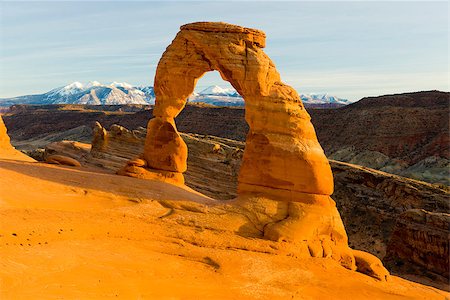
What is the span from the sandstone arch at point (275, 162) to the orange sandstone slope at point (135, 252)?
0.84m

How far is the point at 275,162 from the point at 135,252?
18.9 feet

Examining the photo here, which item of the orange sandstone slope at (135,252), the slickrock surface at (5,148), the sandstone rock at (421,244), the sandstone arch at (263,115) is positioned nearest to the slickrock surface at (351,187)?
the sandstone rock at (421,244)

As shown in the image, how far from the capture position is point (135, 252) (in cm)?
1098

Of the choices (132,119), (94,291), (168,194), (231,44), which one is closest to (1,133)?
(168,194)

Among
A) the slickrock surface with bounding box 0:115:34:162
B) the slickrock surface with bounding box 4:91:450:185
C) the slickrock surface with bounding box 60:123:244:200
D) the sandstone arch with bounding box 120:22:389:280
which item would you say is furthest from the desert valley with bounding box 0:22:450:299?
the slickrock surface with bounding box 4:91:450:185

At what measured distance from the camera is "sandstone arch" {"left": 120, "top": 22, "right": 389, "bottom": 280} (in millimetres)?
14266

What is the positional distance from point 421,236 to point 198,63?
1307cm

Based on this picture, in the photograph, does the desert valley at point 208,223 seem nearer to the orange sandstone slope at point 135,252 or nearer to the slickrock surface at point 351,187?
the orange sandstone slope at point 135,252

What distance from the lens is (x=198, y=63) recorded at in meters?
17.0

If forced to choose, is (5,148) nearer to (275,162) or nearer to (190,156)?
(190,156)

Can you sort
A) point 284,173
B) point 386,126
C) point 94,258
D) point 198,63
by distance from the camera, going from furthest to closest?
point 386,126
point 198,63
point 284,173
point 94,258

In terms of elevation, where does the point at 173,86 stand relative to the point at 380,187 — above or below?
above

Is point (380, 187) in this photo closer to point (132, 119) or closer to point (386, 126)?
point (386, 126)

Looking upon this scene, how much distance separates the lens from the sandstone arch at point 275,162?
46.8ft
